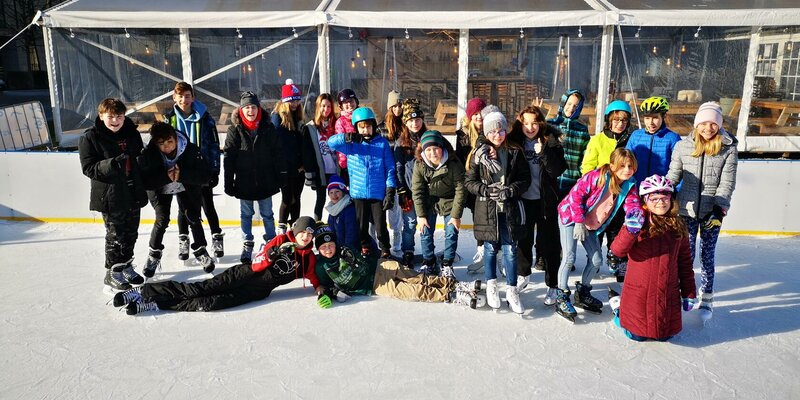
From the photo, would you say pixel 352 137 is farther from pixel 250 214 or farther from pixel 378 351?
pixel 378 351

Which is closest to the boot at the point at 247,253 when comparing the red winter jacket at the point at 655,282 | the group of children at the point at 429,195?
the group of children at the point at 429,195

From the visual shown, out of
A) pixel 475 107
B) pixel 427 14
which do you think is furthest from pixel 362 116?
pixel 427 14

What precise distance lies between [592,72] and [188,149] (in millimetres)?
5300

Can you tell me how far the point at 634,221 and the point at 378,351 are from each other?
1.53m

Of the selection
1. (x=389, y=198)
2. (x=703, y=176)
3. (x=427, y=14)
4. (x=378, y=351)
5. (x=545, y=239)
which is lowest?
(x=378, y=351)

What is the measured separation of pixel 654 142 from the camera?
3705 mm

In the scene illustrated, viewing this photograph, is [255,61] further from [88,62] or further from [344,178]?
[344,178]

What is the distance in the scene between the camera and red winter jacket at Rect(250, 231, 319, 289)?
368cm

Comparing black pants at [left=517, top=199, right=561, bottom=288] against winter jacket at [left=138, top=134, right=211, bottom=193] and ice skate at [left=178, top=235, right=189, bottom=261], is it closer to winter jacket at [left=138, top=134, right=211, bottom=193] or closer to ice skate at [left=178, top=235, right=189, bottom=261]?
winter jacket at [left=138, top=134, right=211, bottom=193]

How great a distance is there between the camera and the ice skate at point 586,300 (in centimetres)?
358

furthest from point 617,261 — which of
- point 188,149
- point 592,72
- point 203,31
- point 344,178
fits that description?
point 203,31

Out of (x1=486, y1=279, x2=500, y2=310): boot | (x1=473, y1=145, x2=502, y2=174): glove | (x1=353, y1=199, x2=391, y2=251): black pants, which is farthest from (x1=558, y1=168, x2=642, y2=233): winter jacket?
(x1=353, y1=199, x2=391, y2=251): black pants

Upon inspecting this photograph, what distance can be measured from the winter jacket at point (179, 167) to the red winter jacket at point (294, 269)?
2.55ft

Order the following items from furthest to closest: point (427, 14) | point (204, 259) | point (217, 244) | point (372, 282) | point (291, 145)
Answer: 1. point (427, 14)
2. point (217, 244)
3. point (291, 145)
4. point (204, 259)
5. point (372, 282)
